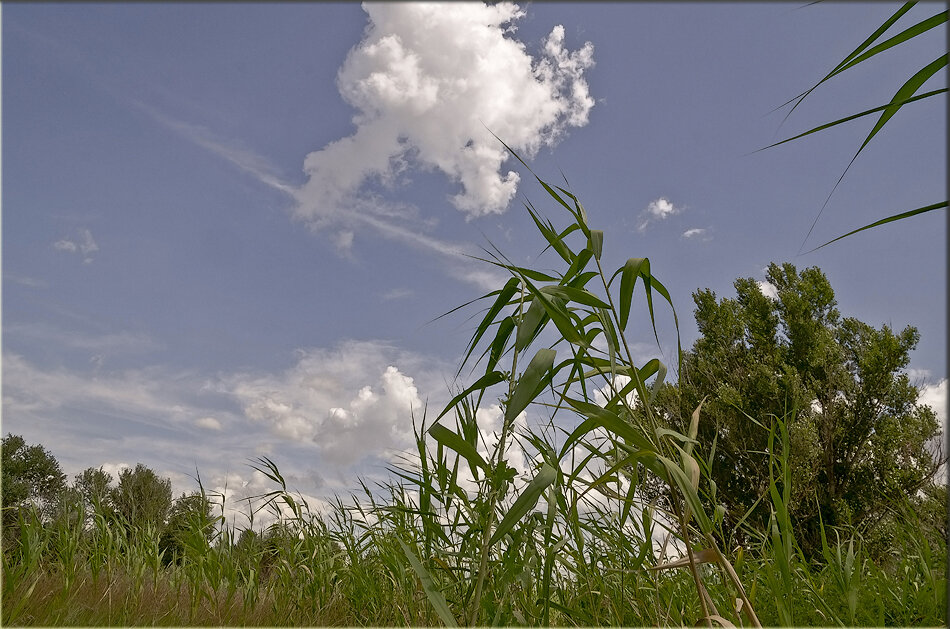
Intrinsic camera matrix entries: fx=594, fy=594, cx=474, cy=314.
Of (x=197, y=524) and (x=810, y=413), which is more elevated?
(x=810, y=413)

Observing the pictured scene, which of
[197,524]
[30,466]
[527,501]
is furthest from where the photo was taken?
[30,466]

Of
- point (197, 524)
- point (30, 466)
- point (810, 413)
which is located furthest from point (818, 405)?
point (30, 466)

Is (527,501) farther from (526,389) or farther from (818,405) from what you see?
(818,405)

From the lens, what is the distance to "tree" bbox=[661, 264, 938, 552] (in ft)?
39.6

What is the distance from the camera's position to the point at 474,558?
74.3 inches

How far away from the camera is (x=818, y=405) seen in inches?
518

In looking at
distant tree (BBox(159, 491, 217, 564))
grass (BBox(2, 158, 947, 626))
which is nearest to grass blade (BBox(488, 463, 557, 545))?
grass (BBox(2, 158, 947, 626))

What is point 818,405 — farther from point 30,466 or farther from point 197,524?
point 30,466

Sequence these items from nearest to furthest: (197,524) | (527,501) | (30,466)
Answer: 1. (527,501)
2. (197,524)
3. (30,466)

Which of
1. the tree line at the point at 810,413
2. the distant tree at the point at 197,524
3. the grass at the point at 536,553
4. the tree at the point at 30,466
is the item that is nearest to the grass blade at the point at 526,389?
the grass at the point at 536,553

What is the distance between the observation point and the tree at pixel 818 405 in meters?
12.1

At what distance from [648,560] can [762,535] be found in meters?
0.43

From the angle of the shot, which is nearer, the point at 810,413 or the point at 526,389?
the point at 526,389

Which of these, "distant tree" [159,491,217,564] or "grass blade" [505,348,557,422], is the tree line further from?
"grass blade" [505,348,557,422]
